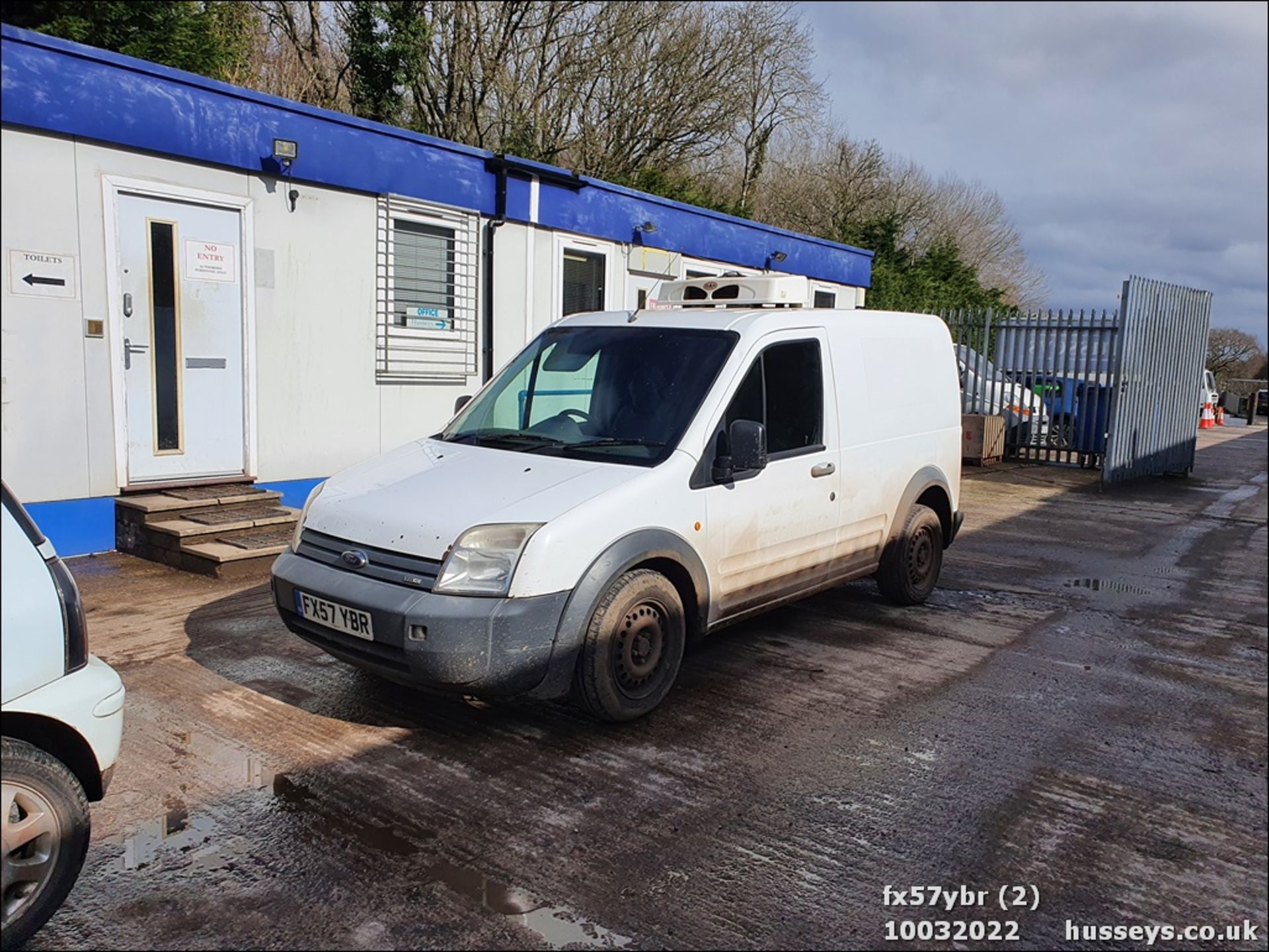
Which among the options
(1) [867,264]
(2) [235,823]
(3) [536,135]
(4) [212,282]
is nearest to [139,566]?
(4) [212,282]

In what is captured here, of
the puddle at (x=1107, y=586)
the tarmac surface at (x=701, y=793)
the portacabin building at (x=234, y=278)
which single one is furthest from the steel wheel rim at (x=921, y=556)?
the portacabin building at (x=234, y=278)

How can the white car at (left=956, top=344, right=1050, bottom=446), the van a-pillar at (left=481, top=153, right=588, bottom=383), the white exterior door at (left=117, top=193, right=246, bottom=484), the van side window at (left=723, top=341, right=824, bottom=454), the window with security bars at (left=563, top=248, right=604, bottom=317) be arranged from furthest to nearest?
the white car at (left=956, top=344, right=1050, bottom=446), the window with security bars at (left=563, top=248, right=604, bottom=317), the van a-pillar at (left=481, top=153, right=588, bottom=383), the white exterior door at (left=117, top=193, right=246, bottom=484), the van side window at (left=723, top=341, right=824, bottom=454)

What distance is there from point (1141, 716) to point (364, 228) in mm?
7771

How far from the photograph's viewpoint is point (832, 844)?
138 inches

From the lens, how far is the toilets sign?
786cm

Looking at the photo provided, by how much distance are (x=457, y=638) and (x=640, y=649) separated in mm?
982

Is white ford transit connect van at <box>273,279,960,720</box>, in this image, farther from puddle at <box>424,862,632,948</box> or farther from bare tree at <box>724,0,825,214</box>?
bare tree at <box>724,0,825,214</box>

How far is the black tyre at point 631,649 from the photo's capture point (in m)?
4.25

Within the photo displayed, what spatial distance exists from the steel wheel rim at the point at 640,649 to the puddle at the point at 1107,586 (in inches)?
188

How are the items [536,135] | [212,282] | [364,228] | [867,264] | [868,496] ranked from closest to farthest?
[868,496]
[212,282]
[364,228]
[867,264]
[536,135]

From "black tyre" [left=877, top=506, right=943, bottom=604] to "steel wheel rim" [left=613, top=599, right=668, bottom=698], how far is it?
2508 mm

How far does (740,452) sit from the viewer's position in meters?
4.75

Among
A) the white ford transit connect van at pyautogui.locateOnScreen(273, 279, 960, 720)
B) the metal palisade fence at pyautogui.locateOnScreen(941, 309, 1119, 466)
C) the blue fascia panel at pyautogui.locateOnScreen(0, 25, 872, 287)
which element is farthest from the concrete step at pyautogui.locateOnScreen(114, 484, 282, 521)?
the metal palisade fence at pyautogui.locateOnScreen(941, 309, 1119, 466)

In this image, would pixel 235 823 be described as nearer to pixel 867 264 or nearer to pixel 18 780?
pixel 18 780
